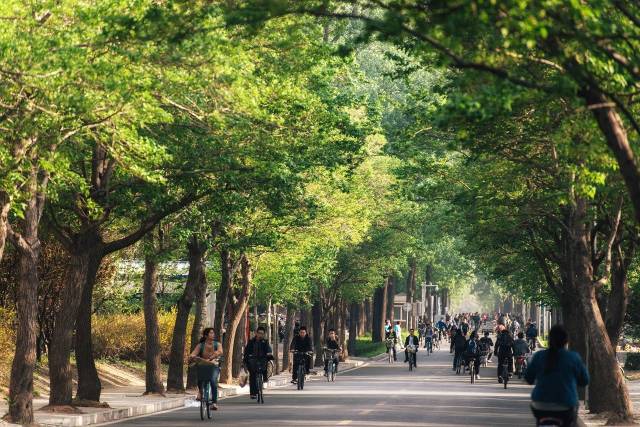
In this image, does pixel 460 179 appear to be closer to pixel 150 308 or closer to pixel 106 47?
pixel 150 308

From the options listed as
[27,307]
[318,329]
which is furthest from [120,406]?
[318,329]

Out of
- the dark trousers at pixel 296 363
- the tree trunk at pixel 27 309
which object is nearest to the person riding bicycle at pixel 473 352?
the dark trousers at pixel 296 363

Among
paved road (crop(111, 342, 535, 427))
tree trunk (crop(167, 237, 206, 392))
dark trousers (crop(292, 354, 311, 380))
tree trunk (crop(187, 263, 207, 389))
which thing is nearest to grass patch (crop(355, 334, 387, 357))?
paved road (crop(111, 342, 535, 427))

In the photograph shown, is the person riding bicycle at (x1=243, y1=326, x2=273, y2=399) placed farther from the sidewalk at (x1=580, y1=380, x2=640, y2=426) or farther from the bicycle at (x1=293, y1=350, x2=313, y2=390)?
the sidewalk at (x1=580, y1=380, x2=640, y2=426)

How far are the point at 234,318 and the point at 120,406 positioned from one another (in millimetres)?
14651

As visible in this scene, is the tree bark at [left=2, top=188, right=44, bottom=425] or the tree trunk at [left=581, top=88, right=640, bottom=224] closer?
the tree trunk at [left=581, top=88, right=640, bottom=224]

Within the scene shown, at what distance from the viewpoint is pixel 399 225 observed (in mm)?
65062

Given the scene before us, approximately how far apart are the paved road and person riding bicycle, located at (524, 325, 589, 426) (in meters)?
10.4

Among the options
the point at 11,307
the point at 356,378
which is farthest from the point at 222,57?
the point at 356,378

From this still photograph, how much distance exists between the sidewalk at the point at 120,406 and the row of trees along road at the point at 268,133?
78 cm

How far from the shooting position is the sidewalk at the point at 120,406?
25.0 m

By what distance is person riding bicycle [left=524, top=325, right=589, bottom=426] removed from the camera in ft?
44.1

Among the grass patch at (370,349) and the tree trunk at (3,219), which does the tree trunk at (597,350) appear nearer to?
the tree trunk at (3,219)

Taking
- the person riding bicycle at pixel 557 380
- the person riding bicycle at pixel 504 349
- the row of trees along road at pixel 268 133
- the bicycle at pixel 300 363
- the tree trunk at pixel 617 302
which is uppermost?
the row of trees along road at pixel 268 133
